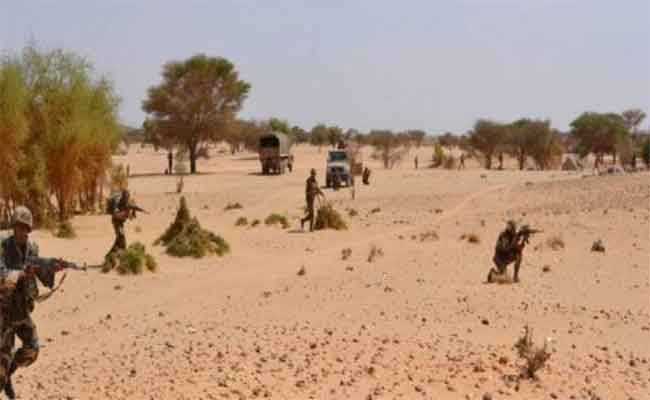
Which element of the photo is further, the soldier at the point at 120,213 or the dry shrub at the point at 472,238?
the dry shrub at the point at 472,238

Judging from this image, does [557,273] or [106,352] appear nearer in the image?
[106,352]

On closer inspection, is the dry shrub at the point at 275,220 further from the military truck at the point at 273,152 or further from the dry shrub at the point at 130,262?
the military truck at the point at 273,152

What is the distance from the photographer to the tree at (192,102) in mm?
54281

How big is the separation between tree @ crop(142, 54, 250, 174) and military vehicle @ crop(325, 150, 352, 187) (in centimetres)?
1448

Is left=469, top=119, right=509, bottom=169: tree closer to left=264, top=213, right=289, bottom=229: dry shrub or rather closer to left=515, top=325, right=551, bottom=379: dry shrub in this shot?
left=264, top=213, right=289, bottom=229: dry shrub

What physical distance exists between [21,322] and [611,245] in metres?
16.2

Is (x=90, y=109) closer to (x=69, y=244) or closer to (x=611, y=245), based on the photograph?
(x=69, y=244)

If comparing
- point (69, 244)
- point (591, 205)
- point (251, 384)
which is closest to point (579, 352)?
point (251, 384)

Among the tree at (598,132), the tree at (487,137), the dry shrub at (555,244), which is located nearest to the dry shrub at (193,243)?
the dry shrub at (555,244)

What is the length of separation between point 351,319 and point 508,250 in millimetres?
4053

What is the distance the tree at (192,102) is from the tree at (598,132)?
3504 centimetres

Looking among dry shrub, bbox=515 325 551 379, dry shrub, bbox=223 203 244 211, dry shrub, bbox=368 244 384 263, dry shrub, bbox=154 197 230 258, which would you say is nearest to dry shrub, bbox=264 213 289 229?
dry shrub, bbox=154 197 230 258

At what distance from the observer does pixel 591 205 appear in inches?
1151

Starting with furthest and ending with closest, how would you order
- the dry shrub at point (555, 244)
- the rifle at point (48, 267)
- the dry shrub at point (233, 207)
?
1. the dry shrub at point (233, 207)
2. the dry shrub at point (555, 244)
3. the rifle at point (48, 267)
